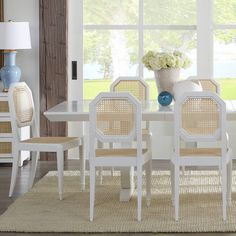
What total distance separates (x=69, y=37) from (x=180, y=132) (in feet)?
10.8

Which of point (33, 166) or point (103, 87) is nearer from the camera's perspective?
point (33, 166)

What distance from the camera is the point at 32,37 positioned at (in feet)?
26.2

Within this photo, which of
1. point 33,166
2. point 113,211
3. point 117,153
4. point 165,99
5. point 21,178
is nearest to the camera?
point 117,153

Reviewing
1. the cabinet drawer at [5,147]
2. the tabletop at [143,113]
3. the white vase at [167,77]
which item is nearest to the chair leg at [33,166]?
the tabletop at [143,113]

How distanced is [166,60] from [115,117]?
1.10 m

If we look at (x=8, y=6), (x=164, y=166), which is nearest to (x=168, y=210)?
(x=164, y=166)

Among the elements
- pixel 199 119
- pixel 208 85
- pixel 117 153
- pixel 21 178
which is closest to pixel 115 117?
pixel 117 153

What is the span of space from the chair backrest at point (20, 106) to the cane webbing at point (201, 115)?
5.19ft

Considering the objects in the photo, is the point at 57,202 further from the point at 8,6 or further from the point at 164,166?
the point at 8,6

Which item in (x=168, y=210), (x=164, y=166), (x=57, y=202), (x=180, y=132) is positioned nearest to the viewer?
(x=180, y=132)

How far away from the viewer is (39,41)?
7.92 meters

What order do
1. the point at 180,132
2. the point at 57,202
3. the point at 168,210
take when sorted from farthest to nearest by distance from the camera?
the point at 57,202
the point at 168,210
the point at 180,132

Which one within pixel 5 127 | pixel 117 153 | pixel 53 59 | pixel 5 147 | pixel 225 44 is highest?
pixel 225 44

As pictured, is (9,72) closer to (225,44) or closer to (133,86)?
(133,86)
